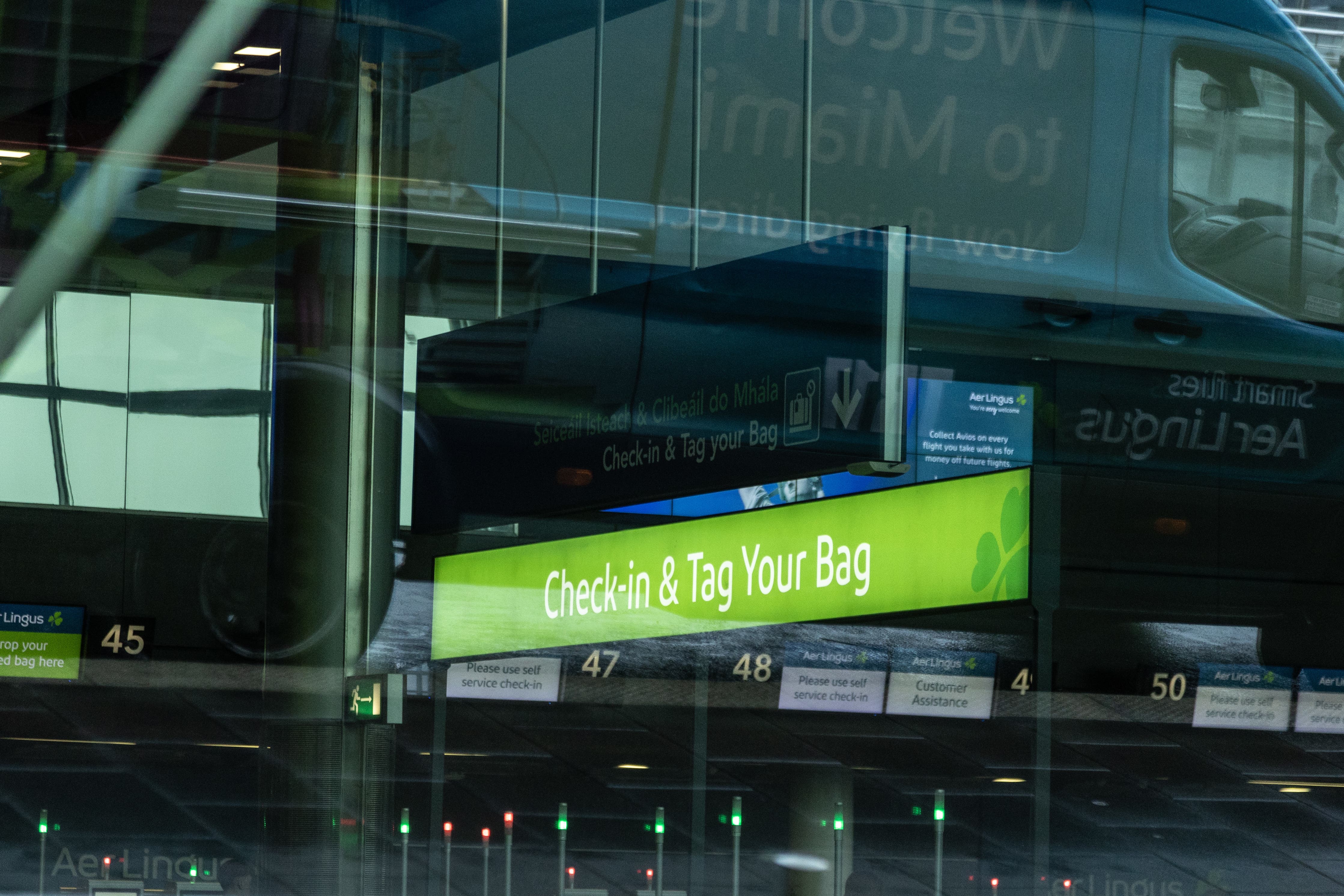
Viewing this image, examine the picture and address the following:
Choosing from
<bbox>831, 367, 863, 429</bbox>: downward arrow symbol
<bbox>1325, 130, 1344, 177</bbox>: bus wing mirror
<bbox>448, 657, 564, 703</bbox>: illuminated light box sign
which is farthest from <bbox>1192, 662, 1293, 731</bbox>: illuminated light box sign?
<bbox>831, 367, 863, 429</bbox>: downward arrow symbol

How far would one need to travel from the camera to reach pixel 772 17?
7.23 metres

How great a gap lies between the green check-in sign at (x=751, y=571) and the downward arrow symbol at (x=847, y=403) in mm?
228

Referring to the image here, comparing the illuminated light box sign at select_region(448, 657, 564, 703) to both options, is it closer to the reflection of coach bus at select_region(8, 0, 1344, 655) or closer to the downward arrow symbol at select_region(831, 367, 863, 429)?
the reflection of coach bus at select_region(8, 0, 1344, 655)

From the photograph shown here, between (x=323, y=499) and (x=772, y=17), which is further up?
(x=772, y=17)

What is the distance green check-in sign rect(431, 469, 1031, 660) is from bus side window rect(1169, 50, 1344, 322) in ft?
19.1

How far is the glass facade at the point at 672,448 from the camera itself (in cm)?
344

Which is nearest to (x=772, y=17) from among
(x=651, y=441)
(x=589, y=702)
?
(x=651, y=441)

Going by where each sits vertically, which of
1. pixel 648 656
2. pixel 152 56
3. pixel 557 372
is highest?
pixel 152 56

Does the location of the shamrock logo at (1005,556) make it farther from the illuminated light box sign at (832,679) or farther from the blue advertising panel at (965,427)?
the illuminated light box sign at (832,679)

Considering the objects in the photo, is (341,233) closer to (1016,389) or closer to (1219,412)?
(1016,389)

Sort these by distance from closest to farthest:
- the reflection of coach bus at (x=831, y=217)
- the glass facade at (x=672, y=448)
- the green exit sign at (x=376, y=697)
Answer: the glass facade at (x=672, y=448) < the green exit sign at (x=376, y=697) < the reflection of coach bus at (x=831, y=217)

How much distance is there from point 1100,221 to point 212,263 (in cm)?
553

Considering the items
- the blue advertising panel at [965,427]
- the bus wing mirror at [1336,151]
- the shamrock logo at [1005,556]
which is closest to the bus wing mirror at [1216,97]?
the bus wing mirror at [1336,151]

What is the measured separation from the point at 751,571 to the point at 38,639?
768 centimetres
